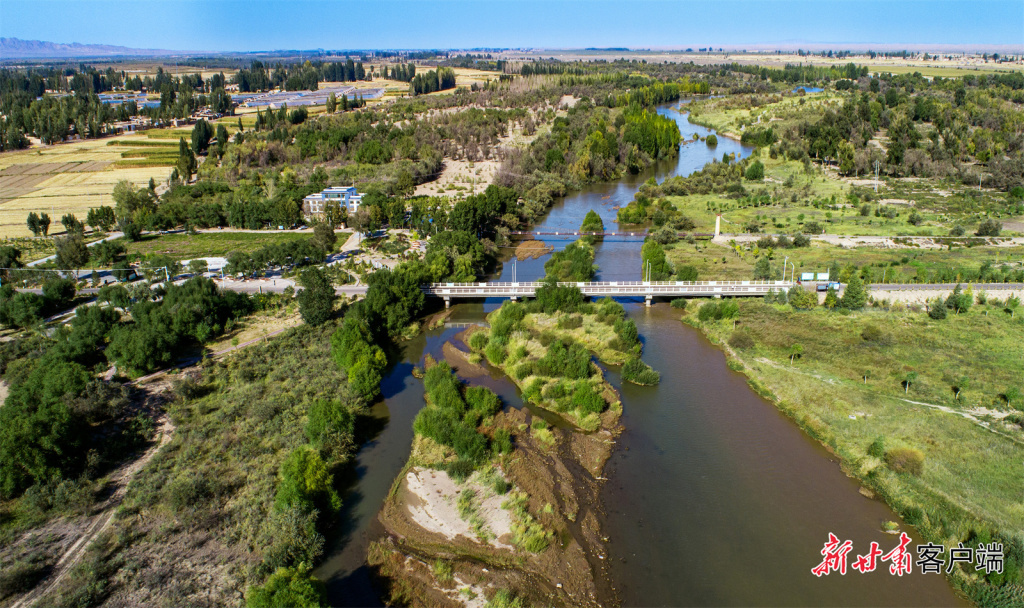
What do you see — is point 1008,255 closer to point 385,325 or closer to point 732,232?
point 732,232

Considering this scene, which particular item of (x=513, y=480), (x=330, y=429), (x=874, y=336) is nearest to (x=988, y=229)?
(x=874, y=336)

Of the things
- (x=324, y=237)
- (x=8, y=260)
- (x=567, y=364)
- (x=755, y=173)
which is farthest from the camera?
(x=755, y=173)

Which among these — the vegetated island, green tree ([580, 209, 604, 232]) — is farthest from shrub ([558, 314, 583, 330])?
green tree ([580, 209, 604, 232])

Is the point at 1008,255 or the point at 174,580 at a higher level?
the point at 1008,255

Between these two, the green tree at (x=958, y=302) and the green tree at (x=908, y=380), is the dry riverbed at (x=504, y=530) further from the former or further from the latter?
the green tree at (x=958, y=302)

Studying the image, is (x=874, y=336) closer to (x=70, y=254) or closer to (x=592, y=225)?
(x=592, y=225)

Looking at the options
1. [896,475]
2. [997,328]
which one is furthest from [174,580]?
[997,328]
